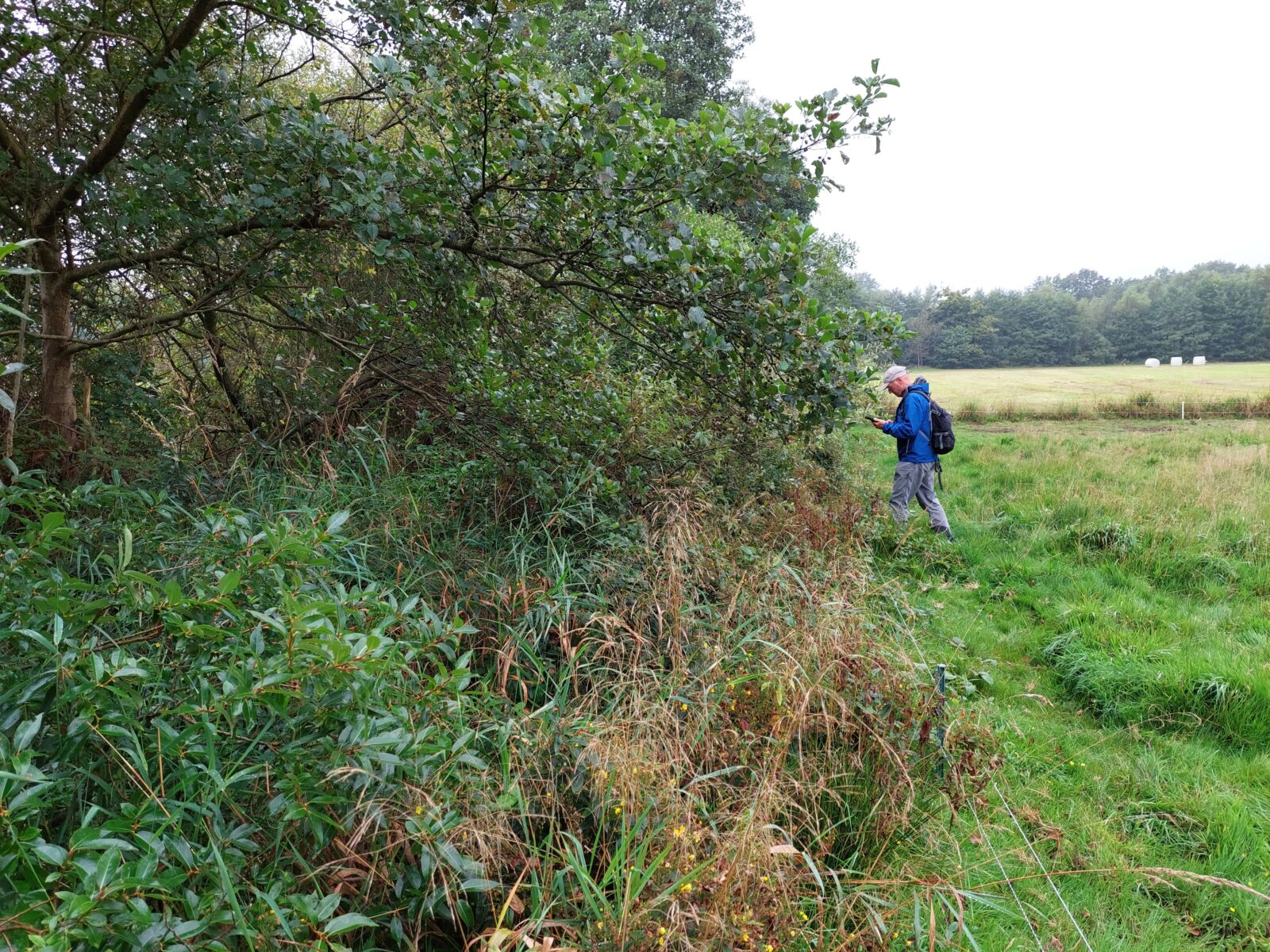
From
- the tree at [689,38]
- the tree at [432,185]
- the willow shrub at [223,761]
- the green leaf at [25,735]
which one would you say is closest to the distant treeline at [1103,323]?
the tree at [689,38]

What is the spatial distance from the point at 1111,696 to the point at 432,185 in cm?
512

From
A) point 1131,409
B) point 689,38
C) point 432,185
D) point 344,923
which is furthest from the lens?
point 689,38

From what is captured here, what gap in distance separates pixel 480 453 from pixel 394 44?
246cm

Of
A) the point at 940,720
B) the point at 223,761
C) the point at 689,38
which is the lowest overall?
the point at 940,720

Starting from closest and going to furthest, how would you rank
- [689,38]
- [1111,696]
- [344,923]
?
[344,923], [1111,696], [689,38]

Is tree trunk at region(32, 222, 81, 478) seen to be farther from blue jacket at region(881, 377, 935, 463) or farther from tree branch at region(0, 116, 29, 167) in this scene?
blue jacket at region(881, 377, 935, 463)

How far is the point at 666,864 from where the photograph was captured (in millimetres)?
2129

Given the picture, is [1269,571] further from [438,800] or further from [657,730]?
[438,800]

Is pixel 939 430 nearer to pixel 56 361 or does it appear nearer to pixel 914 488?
pixel 914 488

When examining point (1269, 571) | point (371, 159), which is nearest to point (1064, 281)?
point (1269, 571)

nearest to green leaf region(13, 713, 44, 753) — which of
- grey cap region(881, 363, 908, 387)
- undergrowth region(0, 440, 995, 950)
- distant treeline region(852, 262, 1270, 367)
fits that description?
undergrowth region(0, 440, 995, 950)

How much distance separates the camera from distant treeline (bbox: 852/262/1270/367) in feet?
150

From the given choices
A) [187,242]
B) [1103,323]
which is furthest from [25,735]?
[1103,323]

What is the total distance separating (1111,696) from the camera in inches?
171
